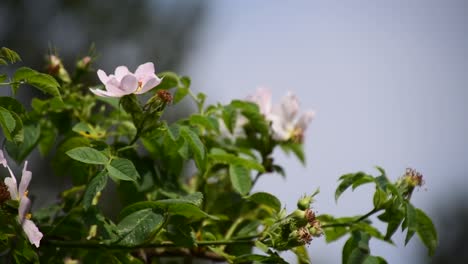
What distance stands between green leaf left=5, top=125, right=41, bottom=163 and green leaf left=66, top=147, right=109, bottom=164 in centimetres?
20

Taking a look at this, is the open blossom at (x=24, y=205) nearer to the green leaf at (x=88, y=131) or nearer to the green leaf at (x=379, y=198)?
the green leaf at (x=88, y=131)

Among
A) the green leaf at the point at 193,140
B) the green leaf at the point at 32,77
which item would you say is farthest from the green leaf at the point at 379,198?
the green leaf at the point at 32,77

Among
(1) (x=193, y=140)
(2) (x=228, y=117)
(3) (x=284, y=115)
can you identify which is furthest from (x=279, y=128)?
(1) (x=193, y=140)

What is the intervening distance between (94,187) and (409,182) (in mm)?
482

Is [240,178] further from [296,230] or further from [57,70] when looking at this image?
[57,70]

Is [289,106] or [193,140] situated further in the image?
[289,106]

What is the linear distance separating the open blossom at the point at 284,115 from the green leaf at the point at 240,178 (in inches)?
8.6

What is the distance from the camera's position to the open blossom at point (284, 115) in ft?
4.35

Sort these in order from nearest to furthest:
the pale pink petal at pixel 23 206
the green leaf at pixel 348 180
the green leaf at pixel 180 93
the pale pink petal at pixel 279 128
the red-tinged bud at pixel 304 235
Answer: the pale pink petal at pixel 23 206 → the red-tinged bud at pixel 304 235 → the green leaf at pixel 348 180 → the green leaf at pixel 180 93 → the pale pink petal at pixel 279 128

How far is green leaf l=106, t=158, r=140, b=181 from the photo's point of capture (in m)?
0.86

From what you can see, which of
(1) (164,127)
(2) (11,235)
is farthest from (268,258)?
(2) (11,235)

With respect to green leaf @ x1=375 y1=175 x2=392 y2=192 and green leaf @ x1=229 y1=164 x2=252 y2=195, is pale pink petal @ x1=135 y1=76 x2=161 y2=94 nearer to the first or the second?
green leaf @ x1=229 y1=164 x2=252 y2=195

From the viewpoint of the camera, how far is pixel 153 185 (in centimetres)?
105

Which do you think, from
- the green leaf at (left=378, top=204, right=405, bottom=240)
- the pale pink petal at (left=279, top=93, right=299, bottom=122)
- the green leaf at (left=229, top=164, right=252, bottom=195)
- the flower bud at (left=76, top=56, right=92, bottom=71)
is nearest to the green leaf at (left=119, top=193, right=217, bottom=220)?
the green leaf at (left=229, top=164, right=252, bottom=195)
